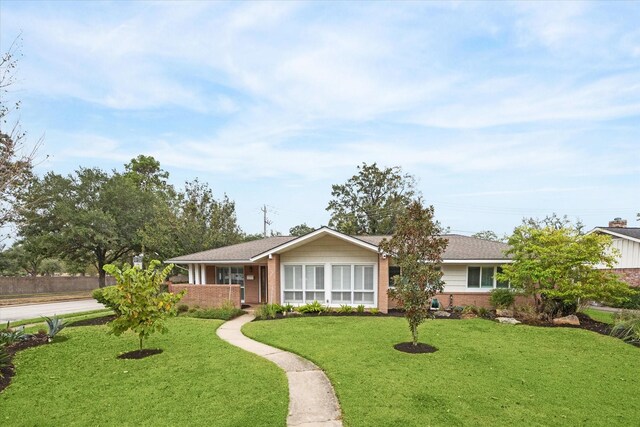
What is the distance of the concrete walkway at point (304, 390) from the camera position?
19.7ft

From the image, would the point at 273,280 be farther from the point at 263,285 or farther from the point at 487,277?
the point at 487,277

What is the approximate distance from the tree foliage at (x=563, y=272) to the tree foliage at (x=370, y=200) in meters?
24.0

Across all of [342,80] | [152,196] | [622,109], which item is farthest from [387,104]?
[152,196]

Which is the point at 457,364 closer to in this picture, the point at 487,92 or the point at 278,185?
the point at 487,92

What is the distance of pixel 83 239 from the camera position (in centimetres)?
3173

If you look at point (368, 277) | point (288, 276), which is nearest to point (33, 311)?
point (288, 276)

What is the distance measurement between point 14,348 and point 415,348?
1203cm

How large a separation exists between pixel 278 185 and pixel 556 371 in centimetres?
2424

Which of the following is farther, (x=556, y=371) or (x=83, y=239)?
(x=83, y=239)

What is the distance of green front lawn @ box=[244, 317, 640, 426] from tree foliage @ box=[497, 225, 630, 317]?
2025 millimetres

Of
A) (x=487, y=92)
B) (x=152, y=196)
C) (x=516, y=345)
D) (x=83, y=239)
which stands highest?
(x=487, y=92)

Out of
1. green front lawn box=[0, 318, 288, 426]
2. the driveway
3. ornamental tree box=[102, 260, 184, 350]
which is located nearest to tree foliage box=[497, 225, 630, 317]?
green front lawn box=[0, 318, 288, 426]

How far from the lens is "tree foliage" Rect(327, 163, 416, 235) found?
40.3m

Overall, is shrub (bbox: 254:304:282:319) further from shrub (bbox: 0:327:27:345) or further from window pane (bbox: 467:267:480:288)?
window pane (bbox: 467:267:480:288)
